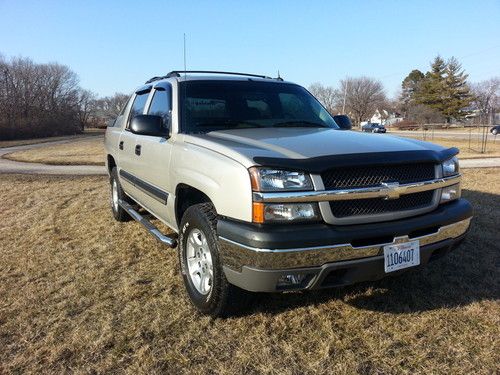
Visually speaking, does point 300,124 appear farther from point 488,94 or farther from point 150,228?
point 488,94

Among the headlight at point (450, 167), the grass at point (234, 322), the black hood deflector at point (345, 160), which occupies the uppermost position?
A: the black hood deflector at point (345, 160)

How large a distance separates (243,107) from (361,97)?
89.1m

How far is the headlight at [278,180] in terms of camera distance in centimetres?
253

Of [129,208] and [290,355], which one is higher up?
[129,208]

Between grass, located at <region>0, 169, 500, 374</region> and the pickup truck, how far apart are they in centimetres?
34

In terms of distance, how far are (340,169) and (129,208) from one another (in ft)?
11.4

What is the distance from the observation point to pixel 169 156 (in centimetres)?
366

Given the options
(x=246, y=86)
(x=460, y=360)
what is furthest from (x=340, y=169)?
(x=246, y=86)

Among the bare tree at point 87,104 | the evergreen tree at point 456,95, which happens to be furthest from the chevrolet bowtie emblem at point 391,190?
the bare tree at point 87,104

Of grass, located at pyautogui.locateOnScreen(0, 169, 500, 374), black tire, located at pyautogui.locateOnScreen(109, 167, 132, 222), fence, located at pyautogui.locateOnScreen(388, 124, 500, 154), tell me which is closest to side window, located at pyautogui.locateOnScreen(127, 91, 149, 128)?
black tire, located at pyautogui.locateOnScreen(109, 167, 132, 222)

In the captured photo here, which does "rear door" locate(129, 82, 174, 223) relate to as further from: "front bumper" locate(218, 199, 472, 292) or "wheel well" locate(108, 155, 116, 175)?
"wheel well" locate(108, 155, 116, 175)

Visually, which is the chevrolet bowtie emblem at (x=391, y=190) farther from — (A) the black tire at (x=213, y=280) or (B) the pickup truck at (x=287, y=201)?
(A) the black tire at (x=213, y=280)

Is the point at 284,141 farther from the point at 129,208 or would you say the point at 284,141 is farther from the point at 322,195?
the point at 129,208

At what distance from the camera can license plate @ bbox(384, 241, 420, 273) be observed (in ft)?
8.87
